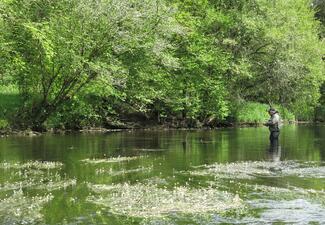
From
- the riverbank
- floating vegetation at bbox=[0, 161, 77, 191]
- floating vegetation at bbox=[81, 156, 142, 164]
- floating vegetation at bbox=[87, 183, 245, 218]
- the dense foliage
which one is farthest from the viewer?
the riverbank

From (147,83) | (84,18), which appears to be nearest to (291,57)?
(147,83)

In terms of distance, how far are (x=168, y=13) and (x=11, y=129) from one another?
1515cm

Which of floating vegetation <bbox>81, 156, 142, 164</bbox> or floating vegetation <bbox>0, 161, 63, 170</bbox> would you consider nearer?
floating vegetation <bbox>0, 161, 63, 170</bbox>

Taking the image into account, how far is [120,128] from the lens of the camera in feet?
165

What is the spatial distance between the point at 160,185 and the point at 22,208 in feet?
17.6

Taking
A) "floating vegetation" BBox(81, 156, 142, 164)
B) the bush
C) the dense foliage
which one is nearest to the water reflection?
"floating vegetation" BBox(81, 156, 142, 164)

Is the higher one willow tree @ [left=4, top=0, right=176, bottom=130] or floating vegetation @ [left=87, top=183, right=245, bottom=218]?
willow tree @ [left=4, top=0, right=176, bottom=130]

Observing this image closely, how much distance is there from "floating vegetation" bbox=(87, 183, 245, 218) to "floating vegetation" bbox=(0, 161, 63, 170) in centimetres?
529

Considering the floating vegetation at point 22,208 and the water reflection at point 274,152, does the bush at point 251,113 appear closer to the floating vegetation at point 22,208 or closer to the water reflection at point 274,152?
the water reflection at point 274,152

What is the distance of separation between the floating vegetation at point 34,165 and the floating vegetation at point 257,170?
5.98 m

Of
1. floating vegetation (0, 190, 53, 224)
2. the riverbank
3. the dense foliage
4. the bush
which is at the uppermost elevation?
the dense foliage

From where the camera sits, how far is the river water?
13953mm

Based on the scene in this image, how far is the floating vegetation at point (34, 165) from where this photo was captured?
22.4m

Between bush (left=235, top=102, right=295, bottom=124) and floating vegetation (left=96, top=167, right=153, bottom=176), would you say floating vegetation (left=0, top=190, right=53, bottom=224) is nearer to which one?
floating vegetation (left=96, top=167, right=153, bottom=176)
